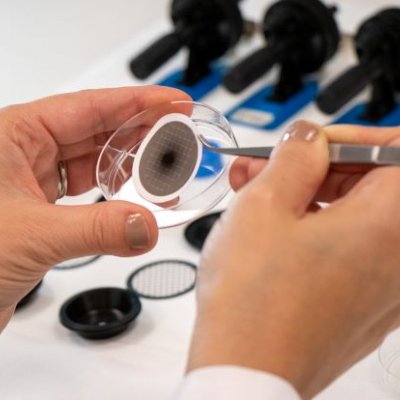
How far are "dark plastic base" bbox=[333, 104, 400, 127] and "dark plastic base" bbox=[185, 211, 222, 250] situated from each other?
0.83 ft

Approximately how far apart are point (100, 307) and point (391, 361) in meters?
0.29

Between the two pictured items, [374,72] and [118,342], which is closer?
[118,342]

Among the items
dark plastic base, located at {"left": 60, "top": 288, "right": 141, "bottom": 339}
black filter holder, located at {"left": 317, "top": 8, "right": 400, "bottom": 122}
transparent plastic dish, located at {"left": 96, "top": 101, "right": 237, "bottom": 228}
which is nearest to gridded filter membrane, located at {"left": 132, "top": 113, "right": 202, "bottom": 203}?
transparent plastic dish, located at {"left": 96, "top": 101, "right": 237, "bottom": 228}

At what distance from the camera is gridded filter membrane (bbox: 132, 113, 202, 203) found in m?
0.73

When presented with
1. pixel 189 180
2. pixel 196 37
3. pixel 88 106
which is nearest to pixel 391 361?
pixel 189 180

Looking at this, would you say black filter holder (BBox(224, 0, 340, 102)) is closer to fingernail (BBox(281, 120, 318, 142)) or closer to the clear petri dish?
the clear petri dish

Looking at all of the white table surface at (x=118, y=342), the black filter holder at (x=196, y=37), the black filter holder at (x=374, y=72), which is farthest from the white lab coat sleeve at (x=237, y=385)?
the black filter holder at (x=196, y=37)

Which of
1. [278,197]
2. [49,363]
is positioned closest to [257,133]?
[49,363]

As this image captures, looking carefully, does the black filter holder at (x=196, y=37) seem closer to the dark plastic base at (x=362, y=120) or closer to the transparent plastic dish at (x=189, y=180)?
the dark plastic base at (x=362, y=120)

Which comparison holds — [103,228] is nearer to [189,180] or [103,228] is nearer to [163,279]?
[189,180]

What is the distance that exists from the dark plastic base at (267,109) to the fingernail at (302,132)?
1.86 feet

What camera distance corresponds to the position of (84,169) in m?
0.83

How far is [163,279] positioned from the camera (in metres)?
0.92

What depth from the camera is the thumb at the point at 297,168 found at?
535 millimetres
